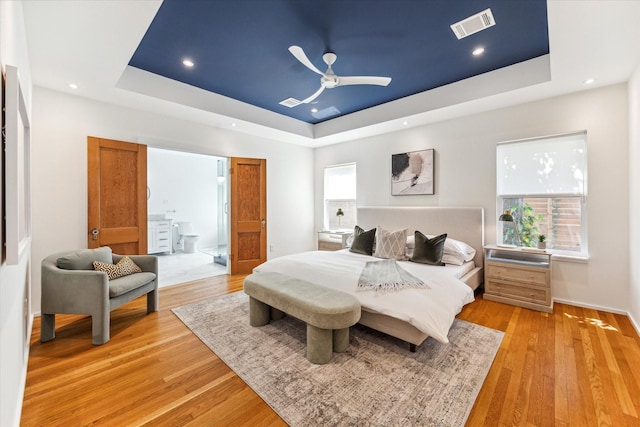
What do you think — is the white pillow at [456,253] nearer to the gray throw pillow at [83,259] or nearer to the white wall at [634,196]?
the white wall at [634,196]

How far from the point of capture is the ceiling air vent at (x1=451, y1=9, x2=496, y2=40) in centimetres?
242

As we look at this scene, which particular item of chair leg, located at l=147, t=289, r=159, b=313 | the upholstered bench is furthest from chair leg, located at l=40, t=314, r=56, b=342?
the upholstered bench

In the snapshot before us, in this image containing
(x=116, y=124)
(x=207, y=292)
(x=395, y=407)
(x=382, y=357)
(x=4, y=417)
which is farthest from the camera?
(x=207, y=292)

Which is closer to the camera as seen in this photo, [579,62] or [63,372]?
[63,372]

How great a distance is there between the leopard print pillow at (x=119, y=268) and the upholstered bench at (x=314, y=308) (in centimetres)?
143

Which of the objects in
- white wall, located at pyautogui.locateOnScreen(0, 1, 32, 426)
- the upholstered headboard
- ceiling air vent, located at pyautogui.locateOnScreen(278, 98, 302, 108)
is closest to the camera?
white wall, located at pyautogui.locateOnScreen(0, 1, 32, 426)

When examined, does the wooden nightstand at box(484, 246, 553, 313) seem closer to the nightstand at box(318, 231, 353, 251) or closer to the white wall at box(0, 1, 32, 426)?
the nightstand at box(318, 231, 353, 251)

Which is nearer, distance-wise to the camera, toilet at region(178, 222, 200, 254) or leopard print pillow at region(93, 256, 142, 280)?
leopard print pillow at region(93, 256, 142, 280)

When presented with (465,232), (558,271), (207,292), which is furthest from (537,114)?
(207,292)

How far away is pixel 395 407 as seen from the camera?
175cm

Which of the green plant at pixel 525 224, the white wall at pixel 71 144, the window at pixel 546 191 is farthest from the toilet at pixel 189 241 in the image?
the green plant at pixel 525 224

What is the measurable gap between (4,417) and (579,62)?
16.1 feet

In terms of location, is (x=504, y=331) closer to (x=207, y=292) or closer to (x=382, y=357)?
(x=382, y=357)

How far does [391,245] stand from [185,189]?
251 inches
